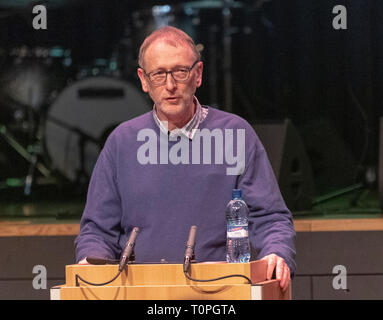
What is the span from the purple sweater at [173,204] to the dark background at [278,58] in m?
3.13

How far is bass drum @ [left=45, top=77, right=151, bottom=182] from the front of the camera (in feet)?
20.4

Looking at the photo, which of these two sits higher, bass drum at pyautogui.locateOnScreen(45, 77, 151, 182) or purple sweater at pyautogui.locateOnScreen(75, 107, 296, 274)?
bass drum at pyautogui.locateOnScreen(45, 77, 151, 182)

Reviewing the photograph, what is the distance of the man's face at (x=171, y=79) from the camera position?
114 inches

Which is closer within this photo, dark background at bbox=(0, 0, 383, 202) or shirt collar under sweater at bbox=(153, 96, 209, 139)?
shirt collar under sweater at bbox=(153, 96, 209, 139)

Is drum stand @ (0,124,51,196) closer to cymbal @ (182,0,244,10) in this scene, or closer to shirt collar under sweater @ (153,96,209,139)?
cymbal @ (182,0,244,10)

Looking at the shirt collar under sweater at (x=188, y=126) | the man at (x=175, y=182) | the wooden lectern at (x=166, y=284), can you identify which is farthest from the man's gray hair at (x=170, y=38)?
the wooden lectern at (x=166, y=284)

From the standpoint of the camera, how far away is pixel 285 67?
20.4 ft

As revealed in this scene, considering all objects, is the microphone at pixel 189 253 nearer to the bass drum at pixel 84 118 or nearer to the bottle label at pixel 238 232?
the bottle label at pixel 238 232

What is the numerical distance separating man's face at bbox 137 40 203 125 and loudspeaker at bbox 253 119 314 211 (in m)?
1.91

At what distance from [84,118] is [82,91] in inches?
8.1

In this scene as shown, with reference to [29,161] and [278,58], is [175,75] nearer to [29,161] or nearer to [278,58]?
[278,58]

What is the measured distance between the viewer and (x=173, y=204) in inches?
116

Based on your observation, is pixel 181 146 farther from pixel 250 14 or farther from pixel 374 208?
pixel 250 14

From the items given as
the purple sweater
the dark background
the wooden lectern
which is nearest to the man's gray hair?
the purple sweater
